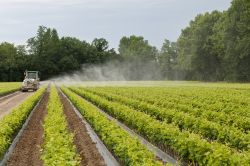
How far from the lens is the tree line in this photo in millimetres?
80062

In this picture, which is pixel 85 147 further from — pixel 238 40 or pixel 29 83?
pixel 238 40

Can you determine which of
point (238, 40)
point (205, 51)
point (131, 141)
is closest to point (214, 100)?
point (131, 141)

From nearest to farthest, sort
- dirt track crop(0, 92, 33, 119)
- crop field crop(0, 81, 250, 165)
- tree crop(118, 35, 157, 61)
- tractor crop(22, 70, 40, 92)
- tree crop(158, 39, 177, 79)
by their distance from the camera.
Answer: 1. crop field crop(0, 81, 250, 165)
2. dirt track crop(0, 92, 33, 119)
3. tractor crop(22, 70, 40, 92)
4. tree crop(158, 39, 177, 79)
5. tree crop(118, 35, 157, 61)

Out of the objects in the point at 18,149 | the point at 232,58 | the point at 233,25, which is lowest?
the point at 18,149

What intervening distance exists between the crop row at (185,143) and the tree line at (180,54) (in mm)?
57925

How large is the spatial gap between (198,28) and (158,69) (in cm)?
5112

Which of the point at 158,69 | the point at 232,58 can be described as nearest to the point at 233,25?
the point at 232,58

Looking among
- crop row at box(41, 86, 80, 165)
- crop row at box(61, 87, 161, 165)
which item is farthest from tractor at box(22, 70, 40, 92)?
crop row at box(41, 86, 80, 165)

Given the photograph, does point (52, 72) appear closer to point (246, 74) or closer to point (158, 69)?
point (158, 69)

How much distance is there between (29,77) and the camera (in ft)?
174

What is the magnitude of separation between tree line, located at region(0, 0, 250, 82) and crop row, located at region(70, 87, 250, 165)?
190 ft

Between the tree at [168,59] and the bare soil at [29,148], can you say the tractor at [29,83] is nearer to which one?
the bare soil at [29,148]

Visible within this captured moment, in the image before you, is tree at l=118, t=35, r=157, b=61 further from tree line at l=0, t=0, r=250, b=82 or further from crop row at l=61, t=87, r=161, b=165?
crop row at l=61, t=87, r=161, b=165

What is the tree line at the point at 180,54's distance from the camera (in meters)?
80.1
